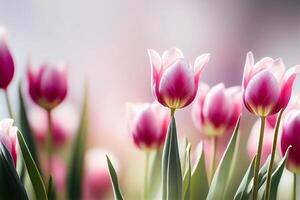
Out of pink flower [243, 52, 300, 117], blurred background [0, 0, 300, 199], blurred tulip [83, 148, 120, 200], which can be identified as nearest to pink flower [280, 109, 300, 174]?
pink flower [243, 52, 300, 117]

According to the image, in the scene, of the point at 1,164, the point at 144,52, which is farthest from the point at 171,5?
the point at 1,164

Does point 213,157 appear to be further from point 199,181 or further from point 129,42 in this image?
point 129,42

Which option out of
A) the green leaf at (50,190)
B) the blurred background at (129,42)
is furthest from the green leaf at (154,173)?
the green leaf at (50,190)

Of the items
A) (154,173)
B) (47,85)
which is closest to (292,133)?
(154,173)

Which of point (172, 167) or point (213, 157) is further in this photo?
point (213, 157)

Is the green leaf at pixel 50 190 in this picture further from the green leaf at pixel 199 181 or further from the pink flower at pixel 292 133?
the pink flower at pixel 292 133
